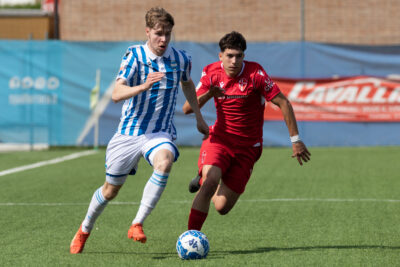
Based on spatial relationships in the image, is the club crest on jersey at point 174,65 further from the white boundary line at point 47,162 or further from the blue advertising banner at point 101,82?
the blue advertising banner at point 101,82

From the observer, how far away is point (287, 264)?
6.06m

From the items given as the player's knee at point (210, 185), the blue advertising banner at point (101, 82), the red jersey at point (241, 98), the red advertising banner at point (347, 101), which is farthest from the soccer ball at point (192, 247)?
the red advertising banner at point (347, 101)

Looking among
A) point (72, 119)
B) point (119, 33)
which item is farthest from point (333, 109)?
point (119, 33)

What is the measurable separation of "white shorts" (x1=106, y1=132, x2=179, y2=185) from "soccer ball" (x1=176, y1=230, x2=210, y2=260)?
0.67 m

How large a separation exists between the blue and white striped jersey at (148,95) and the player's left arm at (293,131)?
0.95 metres

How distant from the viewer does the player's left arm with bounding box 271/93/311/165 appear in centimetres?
666

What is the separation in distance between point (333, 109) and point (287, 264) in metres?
13.3

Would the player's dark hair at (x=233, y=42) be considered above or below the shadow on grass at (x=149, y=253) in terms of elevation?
above

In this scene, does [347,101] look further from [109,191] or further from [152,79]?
[152,79]

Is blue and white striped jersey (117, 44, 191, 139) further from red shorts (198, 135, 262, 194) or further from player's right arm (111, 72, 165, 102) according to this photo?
red shorts (198, 135, 262, 194)

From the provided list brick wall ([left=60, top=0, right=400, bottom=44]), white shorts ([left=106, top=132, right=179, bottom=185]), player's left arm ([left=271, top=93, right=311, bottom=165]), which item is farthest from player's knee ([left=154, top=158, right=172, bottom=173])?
brick wall ([left=60, top=0, right=400, bottom=44])

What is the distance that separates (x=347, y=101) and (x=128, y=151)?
13292 mm

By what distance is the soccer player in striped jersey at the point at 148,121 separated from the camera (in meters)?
6.35

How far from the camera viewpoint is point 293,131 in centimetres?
678
